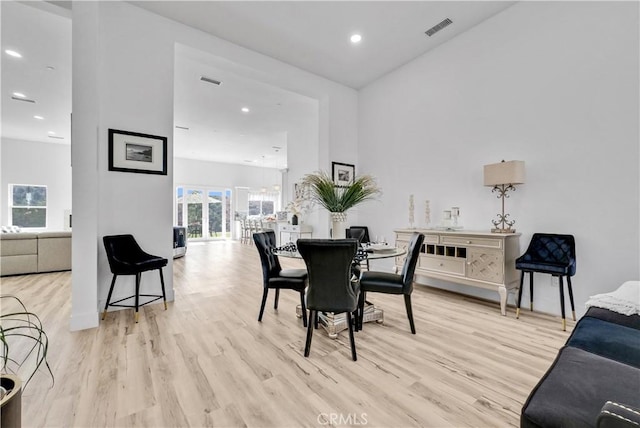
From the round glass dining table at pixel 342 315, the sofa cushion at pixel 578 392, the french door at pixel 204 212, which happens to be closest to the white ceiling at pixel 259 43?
the round glass dining table at pixel 342 315

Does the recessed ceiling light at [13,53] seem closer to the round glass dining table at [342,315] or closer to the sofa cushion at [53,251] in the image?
the sofa cushion at [53,251]

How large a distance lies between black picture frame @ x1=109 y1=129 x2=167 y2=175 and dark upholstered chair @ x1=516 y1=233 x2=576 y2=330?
13.9ft

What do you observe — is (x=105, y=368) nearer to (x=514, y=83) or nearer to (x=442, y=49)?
(x=514, y=83)

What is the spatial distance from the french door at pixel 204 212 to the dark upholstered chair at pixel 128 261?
829 centimetres

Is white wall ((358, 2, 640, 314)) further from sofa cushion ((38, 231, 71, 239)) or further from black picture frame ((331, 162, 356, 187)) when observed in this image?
sofa cushion ((38, 231, 71, 239))

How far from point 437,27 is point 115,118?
4.17 meters

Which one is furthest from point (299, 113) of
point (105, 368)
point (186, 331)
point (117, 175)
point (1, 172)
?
point (1, 172)

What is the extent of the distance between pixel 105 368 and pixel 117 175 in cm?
209

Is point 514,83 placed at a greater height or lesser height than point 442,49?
lesser

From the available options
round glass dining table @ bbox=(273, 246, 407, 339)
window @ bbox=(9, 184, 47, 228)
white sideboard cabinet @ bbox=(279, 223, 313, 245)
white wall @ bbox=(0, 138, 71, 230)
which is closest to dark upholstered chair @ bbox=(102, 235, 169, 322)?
round glass dining table @ bbox=(273, 246, 407, 339)

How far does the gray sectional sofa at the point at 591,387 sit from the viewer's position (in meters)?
0.89

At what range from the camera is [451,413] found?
1616 millimetres

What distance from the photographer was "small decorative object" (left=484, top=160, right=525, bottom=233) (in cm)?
321

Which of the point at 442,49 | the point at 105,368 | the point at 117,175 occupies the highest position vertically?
the point at 442,49
